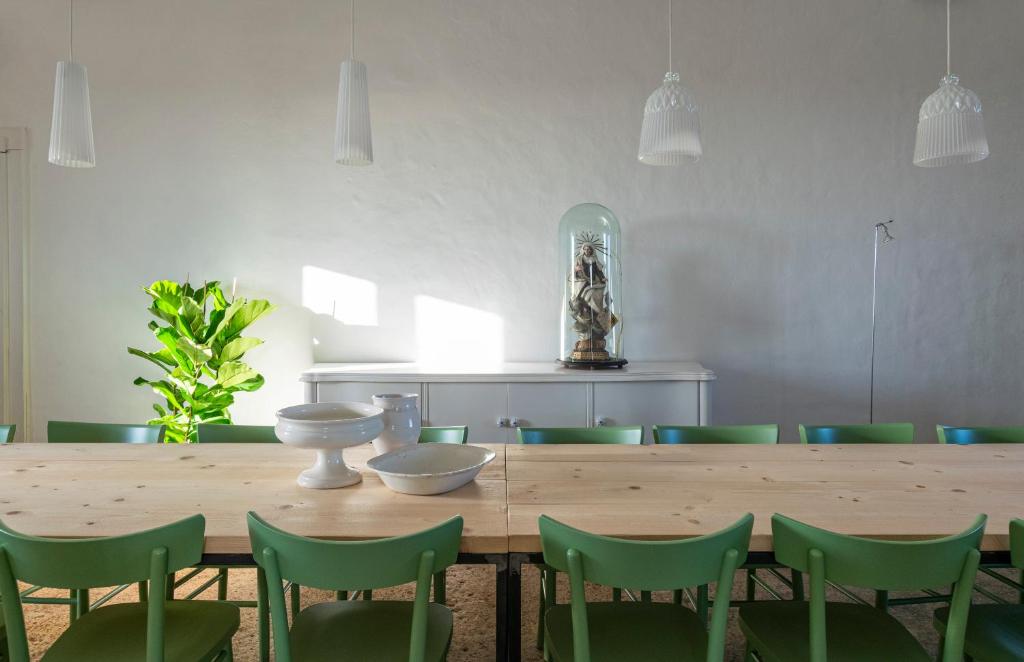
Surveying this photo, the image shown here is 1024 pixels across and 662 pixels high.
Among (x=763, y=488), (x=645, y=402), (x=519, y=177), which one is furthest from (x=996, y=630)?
(x=519, y=177)

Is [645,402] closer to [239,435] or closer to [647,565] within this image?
[239,435]

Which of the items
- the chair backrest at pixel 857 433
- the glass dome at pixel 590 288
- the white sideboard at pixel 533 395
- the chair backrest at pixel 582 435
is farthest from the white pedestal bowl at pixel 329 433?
the glass dome at pixel 590 288

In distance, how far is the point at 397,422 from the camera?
1995mm

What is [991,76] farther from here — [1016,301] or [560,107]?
[560,107]

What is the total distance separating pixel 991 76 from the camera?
14.0 ft

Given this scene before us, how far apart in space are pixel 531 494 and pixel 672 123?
1.42 metres

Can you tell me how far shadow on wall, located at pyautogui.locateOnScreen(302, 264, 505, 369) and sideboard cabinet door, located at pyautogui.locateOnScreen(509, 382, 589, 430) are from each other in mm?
661

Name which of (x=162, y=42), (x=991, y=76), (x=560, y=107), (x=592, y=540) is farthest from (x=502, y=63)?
(x=592, y=540)

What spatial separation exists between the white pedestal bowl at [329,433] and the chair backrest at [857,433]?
6.15 feet

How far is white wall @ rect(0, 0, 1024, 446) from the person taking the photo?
4.24 m

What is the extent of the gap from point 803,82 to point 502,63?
1977 millimetres

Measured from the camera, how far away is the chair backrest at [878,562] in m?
1.38

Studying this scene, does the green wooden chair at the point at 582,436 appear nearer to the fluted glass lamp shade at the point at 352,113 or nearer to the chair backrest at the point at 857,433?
the chair backrest at the point at 857,433

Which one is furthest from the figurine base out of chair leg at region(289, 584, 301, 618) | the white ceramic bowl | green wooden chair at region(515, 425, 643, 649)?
chair leg at region(289, 584, 301, 618)
